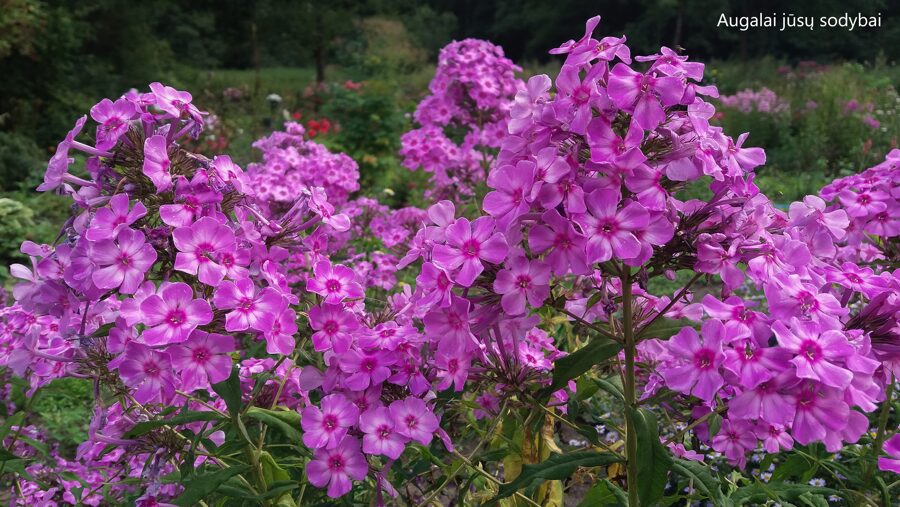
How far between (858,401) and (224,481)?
1.19 meters

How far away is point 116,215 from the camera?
4.48 ft

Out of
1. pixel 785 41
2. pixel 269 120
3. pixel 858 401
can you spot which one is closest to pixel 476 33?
pixel 785 41

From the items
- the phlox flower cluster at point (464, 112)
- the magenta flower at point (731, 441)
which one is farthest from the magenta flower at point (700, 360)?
the phlox flower cluster at point (464, 112)

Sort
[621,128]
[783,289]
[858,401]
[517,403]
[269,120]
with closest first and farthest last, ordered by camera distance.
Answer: [858,401]
[783,289]
[621,128]
[517,403]
[269,120]

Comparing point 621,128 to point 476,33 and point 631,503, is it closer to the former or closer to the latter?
point 631,503

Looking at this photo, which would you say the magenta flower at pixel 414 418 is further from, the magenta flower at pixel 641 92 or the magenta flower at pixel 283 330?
the magenta flower at pixel 641 92

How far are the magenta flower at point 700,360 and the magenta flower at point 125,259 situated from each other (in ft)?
3.16

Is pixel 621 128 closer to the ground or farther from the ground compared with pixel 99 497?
farther from the ground

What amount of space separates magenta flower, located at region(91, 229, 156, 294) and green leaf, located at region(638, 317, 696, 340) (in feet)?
3.11

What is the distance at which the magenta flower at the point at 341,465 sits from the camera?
4.79ft

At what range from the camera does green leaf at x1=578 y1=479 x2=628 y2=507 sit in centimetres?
157

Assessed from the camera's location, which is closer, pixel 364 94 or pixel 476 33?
pixel 364 94

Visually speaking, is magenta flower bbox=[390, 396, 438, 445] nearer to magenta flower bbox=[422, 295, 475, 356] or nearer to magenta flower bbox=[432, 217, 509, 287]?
magenta flower bbox=[422, 295, 475, 356]

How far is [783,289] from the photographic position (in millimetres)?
1200
